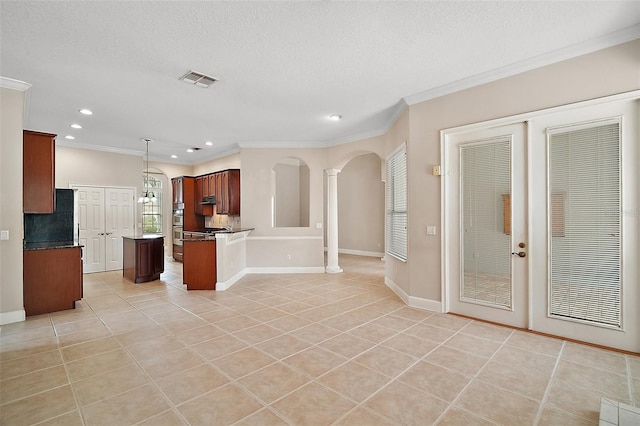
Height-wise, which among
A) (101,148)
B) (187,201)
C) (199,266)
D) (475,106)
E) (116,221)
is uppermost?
(101,148)

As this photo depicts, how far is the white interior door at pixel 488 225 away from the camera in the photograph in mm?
3490

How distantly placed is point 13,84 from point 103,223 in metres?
4.31

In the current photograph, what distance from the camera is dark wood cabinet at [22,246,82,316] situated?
4.09 metres

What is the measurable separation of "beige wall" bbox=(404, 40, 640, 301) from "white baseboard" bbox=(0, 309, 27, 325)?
16.9ft

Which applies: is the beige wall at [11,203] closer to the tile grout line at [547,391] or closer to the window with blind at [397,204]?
the window with blind at [397,204]

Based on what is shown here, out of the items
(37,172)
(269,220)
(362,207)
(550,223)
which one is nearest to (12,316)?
(37,172)

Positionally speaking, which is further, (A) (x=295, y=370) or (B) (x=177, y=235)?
(B) (x=177, y=235)

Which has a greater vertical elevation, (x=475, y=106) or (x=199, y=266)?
(x=475, y=106)

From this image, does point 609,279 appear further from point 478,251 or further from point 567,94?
point 567,94

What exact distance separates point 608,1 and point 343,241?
8678mm

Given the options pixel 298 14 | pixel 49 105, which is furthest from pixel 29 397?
pixel 49 105

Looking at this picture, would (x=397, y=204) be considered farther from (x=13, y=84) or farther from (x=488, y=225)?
(x=13, y=84)

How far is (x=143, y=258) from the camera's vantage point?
6.16 meters

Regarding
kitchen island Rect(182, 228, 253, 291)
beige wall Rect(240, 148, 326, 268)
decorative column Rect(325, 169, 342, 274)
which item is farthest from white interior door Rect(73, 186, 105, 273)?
decorative column Rect(325, 169, 342, 274)
